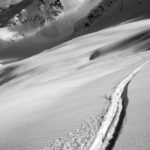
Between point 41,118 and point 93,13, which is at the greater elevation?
point 41,118

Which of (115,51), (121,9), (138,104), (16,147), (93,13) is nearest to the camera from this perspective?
(16,147)

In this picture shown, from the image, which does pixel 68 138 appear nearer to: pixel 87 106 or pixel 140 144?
pixel 140 144

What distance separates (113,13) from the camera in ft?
563

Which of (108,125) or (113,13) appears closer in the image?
(108,125)

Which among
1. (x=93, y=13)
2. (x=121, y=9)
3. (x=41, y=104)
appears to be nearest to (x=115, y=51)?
(x=41, y=104)

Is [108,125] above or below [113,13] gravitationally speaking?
above

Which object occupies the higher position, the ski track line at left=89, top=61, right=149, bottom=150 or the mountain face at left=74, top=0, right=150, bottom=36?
the ski track line at left=89, top=61, right=149, bottom=150

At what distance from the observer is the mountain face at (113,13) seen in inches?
5507

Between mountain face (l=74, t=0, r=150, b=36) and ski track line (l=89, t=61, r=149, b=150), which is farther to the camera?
mountain face (l=74, t=0, r=150, b=36)

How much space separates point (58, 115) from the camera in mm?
8336

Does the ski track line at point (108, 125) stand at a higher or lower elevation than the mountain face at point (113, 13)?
higher

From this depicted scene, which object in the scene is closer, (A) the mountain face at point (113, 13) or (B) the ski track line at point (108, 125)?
(B) the ski track line at point (108, 125)

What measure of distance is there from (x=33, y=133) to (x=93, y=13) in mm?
194649

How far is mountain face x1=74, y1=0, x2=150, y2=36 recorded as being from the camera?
140 m
